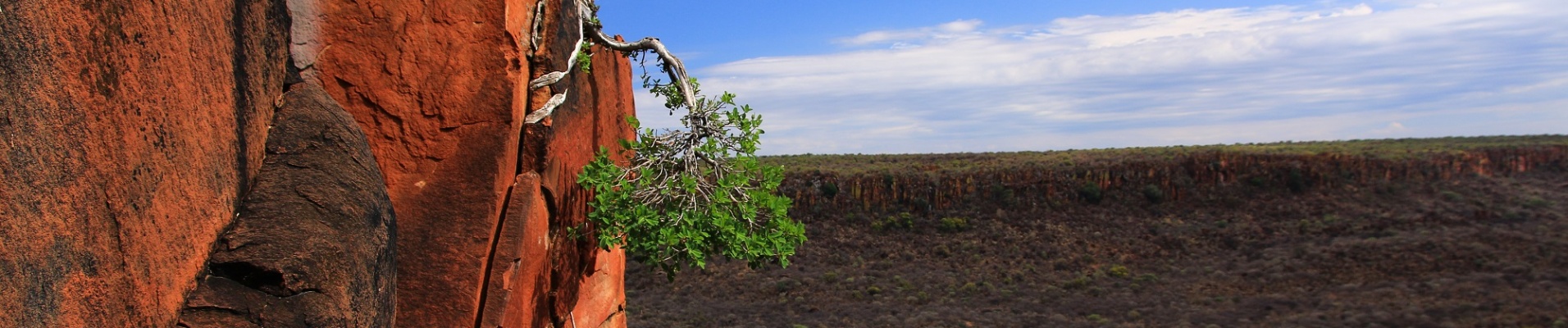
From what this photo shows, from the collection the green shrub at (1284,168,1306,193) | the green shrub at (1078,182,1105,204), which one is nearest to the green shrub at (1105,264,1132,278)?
the green shrub at (1078,182,1105,204)

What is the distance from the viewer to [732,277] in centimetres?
2672

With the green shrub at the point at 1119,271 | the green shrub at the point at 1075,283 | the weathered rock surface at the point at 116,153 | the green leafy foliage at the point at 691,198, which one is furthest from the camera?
the green shrub at the point at 1119,271

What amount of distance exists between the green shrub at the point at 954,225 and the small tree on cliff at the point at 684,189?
2647 centimetres

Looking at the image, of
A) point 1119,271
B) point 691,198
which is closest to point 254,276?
point 691,198

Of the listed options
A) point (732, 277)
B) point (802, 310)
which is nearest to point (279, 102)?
point (802, 310)

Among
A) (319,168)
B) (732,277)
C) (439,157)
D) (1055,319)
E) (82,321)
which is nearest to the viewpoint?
(82,321)

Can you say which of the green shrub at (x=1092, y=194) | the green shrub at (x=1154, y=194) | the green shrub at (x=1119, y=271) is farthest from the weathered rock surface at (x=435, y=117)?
the green shrub at (x=1154, y=194)

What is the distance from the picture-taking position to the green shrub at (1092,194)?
35.2 m

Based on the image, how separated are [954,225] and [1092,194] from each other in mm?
5484

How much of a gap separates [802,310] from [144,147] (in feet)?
67.9

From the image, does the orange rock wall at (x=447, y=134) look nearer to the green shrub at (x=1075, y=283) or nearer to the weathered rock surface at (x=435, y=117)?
the weathered rock surface at (x=435, y=117)

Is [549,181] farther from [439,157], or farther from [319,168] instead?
[319,168]

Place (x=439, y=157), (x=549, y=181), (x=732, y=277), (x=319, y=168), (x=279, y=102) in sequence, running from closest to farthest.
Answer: (x=319, y=168), (x=279, y=102), (x=439, y=157), (x=549, y=181), (x=732, y=277)

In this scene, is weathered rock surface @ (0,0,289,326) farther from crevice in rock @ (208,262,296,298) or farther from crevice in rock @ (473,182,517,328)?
crevice in rock @ (473,182,517,328)
